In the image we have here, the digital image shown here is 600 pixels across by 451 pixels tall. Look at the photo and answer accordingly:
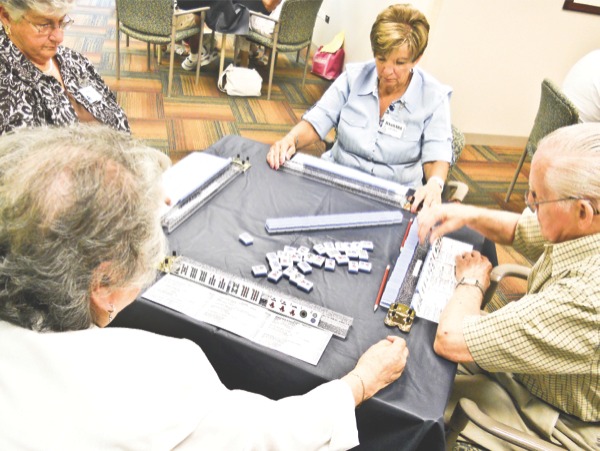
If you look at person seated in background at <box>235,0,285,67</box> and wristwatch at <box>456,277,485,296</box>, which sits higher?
wristwatch at <box>456,277,485,296</box>

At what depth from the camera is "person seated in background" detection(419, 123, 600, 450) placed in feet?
3.68

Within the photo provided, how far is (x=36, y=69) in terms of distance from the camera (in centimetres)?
188

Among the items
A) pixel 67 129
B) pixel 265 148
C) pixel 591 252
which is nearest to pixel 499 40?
pixel 265 148

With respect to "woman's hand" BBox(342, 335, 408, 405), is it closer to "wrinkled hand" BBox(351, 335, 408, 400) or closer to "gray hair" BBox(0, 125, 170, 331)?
"wrinkled hand" BBox(351, 335, 408, 400)

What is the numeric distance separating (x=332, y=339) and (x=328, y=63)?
15.3 ft

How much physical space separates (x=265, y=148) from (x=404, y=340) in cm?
110

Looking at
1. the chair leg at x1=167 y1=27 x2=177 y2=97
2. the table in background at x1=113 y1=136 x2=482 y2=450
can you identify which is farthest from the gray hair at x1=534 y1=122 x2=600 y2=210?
the chair leg at x1=167 y1=27 x2=177 y2=97

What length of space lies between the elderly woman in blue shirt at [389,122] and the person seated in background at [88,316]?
1256 mm

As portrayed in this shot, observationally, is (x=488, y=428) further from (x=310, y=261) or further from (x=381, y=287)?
(x=310, y=261)

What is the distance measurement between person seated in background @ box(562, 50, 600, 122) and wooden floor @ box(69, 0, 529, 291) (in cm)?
83

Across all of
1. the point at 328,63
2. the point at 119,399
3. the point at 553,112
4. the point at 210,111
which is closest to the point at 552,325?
the point at 119,399

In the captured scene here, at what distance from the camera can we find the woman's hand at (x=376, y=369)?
1.10 metres

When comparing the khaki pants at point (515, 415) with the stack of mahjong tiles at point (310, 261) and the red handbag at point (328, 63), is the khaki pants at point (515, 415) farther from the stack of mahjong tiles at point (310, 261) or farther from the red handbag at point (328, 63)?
the red handbag at point (328, 63)

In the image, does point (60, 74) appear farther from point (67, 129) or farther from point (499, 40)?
point (499, 40)
